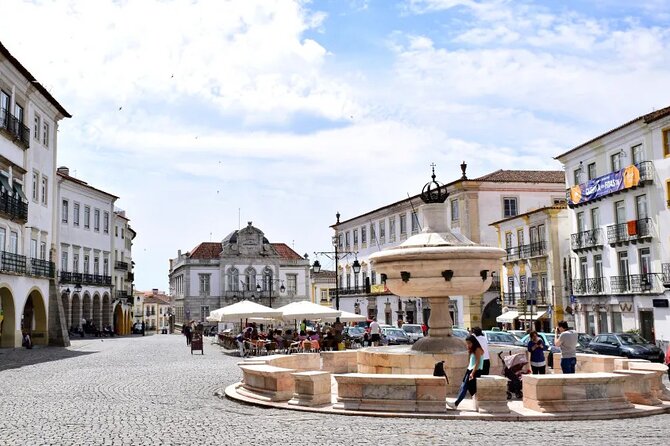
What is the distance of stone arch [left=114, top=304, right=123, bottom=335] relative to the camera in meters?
63.5

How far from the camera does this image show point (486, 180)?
5044 centimetres

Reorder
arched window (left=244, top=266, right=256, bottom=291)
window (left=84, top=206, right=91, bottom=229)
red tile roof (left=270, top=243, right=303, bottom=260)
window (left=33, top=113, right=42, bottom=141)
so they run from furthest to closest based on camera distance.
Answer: red tile roof (left=270, top=243, right=303, bottom=260)
arched window (left=244, top=266, right=256, bottom=291)
window (left=84, top=206, right=91, bottom=229)
window (left=33, top=113, right=42, bottom=141)

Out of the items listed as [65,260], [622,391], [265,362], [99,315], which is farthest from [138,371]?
[99,315]

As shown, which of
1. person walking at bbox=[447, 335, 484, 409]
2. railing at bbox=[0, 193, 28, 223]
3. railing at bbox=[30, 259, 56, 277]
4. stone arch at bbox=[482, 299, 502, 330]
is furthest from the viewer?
stone arch at bbox=[482, 299, 502, 330]

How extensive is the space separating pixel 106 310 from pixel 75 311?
4641mm

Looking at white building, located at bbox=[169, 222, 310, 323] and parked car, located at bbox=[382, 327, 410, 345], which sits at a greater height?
white building, located at bbox=[169, 222, 310, 323]

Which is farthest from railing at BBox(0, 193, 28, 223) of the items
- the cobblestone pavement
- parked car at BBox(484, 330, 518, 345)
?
parked car at BBox(484, 330, 518, 345)

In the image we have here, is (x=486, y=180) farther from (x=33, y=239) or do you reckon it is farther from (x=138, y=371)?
(x=138, y=371)

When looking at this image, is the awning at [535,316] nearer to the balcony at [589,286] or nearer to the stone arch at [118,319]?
the balcony at [589,286]

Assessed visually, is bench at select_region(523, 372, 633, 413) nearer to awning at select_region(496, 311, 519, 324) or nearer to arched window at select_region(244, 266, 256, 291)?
awning at select_region(496, 311, 519, 324)

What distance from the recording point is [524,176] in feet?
173

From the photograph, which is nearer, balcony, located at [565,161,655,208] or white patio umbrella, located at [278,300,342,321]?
white patio umbrella, located at [278,300,342,321]

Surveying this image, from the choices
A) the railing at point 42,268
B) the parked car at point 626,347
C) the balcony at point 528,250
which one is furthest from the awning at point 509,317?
the railing at point 42,268

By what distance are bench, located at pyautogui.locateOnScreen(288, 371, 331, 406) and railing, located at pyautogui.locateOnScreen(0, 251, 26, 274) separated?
22.1 m
